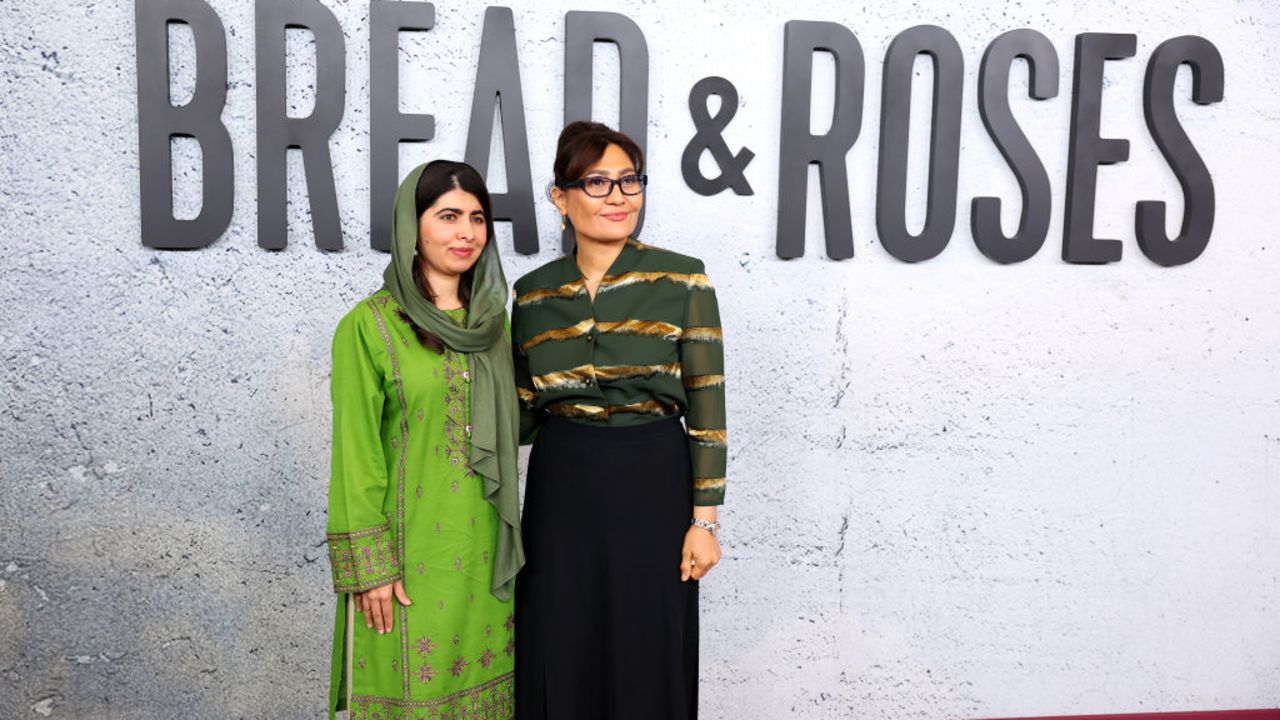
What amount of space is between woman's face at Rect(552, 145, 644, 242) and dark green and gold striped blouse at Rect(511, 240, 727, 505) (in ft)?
0.23

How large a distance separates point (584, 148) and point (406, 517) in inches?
32.2

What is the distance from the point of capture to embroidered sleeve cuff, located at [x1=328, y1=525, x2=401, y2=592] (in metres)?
1.55

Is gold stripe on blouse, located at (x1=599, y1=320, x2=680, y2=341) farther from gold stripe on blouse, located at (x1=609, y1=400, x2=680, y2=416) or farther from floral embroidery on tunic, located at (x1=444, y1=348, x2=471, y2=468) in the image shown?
floral embroidery on tunic, located at (x1=444, y1=348, x2=471, y2=468)

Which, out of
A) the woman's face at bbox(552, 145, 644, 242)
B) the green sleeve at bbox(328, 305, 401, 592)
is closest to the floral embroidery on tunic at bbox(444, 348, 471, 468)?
the green sleeve at bbox(328, 305, 401, 592)

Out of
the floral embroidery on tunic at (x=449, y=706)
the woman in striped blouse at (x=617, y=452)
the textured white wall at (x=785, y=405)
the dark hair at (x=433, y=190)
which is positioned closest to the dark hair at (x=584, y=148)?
the woman in striped blouse at (x=617, y=452)

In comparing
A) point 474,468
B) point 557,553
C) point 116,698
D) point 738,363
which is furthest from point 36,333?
point 738,363

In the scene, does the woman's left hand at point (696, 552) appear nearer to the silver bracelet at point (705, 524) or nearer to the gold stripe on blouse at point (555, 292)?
the silver bracelet at point (705, 524)

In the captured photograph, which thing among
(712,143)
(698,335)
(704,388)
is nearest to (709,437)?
(704,388)

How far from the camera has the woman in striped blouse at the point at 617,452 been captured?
5.44 feet

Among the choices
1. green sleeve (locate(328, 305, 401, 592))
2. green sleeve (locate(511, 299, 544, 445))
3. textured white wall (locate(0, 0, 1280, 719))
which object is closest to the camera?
green sleeve (locate(328, 305, 401, 592))

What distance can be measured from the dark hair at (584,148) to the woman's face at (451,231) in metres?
0.20

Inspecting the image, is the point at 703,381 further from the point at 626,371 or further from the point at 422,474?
the point at 422,474

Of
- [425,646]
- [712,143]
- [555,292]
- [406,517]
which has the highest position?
[712,143]

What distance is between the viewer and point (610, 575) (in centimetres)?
167
